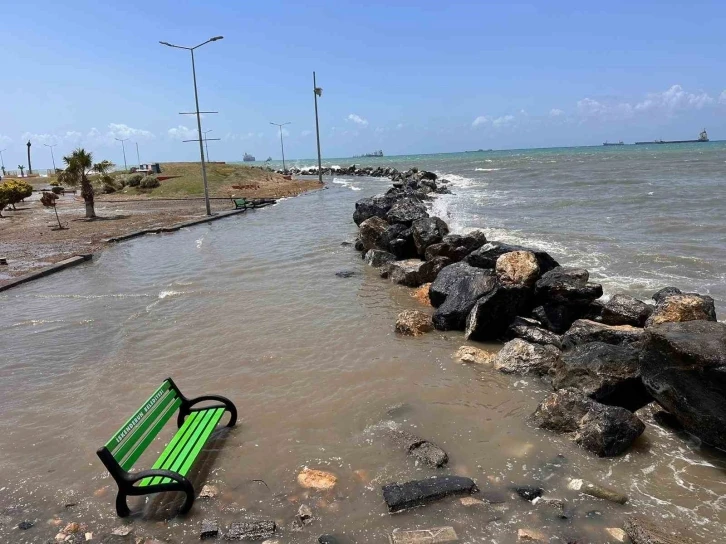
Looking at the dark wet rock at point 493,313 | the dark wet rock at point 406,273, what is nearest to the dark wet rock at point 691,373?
the dark wet rock at point 493,313

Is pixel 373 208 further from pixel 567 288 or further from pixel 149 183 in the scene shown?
pixel 149 183

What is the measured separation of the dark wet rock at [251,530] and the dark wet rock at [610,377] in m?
3.82

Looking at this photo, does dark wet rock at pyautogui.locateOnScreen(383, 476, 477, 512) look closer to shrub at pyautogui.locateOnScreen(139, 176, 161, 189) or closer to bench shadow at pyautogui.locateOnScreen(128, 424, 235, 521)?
bench shadow at pyautogui.locateOnScreen(128, 424, 235, 521)

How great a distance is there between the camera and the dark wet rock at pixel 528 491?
4.37 metres

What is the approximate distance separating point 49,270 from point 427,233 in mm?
11401

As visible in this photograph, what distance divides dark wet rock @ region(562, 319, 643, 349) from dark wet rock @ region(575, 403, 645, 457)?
5.62 feet

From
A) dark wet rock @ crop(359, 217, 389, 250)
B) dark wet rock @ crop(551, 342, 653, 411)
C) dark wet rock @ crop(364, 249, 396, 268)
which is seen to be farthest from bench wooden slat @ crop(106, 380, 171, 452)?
dark wet rock @ crop(359, 217, 389, 250)

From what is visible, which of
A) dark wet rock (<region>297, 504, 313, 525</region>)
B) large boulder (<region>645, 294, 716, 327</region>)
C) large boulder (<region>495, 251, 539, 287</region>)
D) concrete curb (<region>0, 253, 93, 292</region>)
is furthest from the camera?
concrete curb (<region>0, 253, 93, 292</region>)

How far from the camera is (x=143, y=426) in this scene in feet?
16.0

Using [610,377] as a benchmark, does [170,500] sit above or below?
below

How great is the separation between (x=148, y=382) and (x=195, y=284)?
19.6 feet

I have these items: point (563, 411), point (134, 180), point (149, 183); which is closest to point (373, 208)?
point (563, 411)

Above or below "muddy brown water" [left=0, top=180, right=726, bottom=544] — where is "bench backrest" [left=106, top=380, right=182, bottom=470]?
above

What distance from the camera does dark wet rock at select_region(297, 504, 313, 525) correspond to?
421 cm
